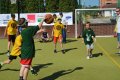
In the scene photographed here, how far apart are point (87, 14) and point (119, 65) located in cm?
1764

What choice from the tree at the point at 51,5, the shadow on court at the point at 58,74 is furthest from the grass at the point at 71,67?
the tree at the point at 51,5

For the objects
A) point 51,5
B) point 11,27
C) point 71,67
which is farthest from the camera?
point 51,5

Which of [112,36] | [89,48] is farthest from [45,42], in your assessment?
[89,48]

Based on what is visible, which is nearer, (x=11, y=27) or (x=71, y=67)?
(x=71, y=67)

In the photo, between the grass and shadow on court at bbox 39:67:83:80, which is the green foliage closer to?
the grass

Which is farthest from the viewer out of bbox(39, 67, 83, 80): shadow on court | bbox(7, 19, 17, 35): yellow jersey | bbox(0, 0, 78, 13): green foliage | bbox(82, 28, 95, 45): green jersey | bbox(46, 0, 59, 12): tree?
bbox(46, 0, 59, 12): tree

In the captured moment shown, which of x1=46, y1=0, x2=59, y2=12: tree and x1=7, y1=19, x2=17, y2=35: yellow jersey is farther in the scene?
x1=46, y1=0, x2=59, y2=12: tree

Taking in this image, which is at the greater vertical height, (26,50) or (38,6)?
(38,6)

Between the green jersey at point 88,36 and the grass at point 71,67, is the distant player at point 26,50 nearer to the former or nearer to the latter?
the grass at point 71,67

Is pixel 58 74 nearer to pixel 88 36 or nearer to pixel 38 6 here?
pixel 88 36

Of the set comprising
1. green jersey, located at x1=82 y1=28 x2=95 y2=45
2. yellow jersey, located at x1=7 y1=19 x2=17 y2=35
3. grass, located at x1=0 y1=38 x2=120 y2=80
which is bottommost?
grass, located at x1=0 y1=38 x2=120 y2=80

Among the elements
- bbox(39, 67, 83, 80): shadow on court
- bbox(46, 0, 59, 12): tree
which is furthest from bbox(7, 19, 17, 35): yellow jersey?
bbox(46, 0, 59, 12): tree

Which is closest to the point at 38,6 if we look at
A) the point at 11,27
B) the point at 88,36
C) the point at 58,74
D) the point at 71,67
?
the point at 11,27

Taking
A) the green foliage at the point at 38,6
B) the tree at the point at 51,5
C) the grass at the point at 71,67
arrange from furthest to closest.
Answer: the tree at the point at 51,5, the green foliage at the point at 38,6, the grass at the point at 71,67
